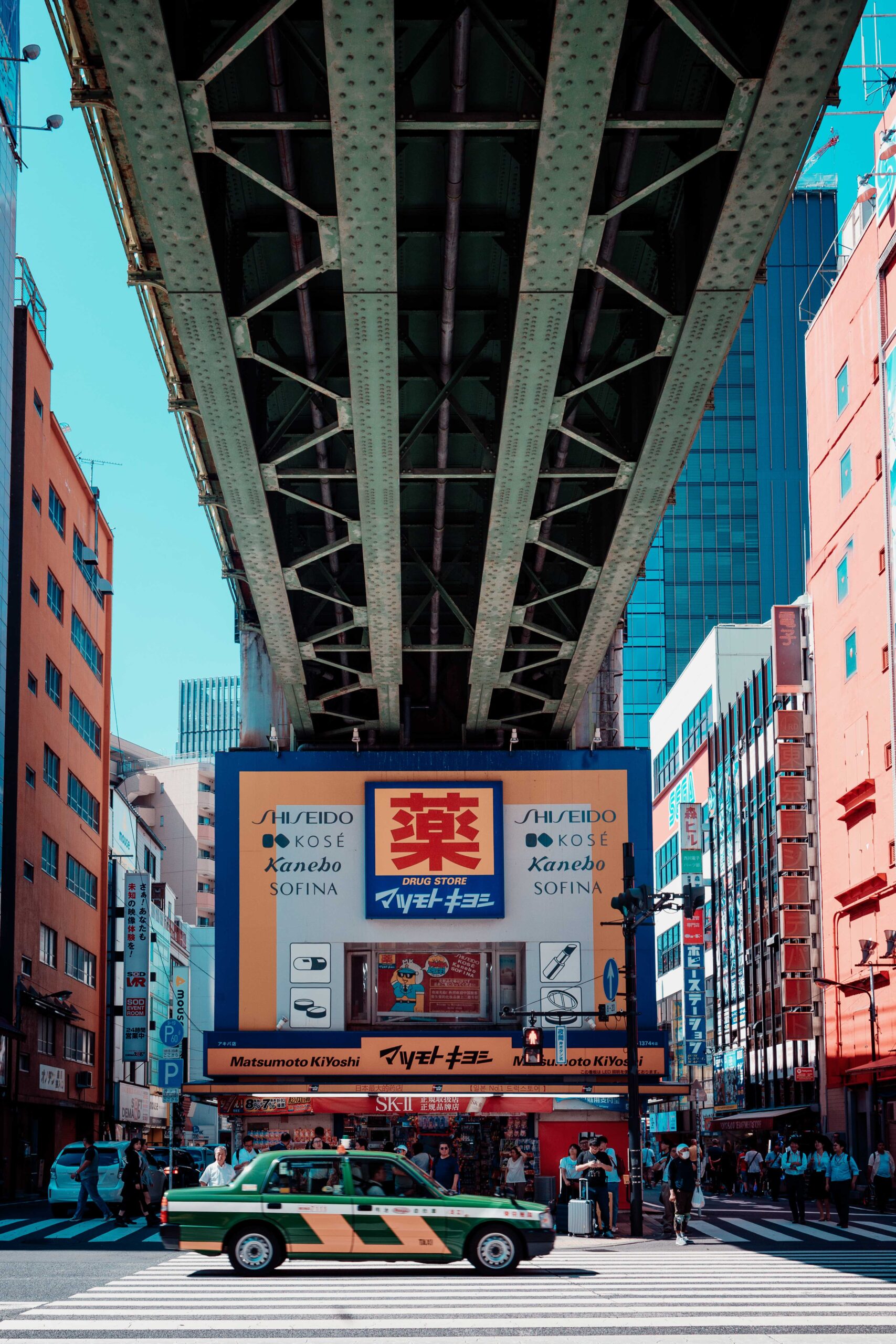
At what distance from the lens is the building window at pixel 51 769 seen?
52.9 meters

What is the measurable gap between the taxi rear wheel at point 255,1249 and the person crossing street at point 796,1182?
569 inches

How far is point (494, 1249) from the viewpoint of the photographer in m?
18.1

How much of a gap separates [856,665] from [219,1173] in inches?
1203

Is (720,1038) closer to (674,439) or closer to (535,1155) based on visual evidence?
(535,1155)

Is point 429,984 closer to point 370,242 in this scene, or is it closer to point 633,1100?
point 633,1100

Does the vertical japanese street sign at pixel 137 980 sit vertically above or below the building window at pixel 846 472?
below

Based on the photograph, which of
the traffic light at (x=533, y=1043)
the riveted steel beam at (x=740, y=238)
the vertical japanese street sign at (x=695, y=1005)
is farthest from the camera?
the vertical japanese street sign at (x=695, y=1005)

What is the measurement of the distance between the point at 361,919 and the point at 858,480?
21.7 metres

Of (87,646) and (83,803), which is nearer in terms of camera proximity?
(83,803)

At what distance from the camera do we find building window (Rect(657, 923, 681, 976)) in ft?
288

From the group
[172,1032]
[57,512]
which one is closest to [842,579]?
[57,512]

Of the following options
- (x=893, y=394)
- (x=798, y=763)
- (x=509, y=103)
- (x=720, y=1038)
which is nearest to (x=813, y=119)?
(x=509, y=103)

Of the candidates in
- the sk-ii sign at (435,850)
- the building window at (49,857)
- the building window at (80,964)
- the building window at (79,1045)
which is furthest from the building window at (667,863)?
the sk-ii sign at (435,850)

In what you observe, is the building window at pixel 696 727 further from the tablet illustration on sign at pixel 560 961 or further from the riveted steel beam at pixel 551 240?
the riveted steel beam at pixel 551 240
